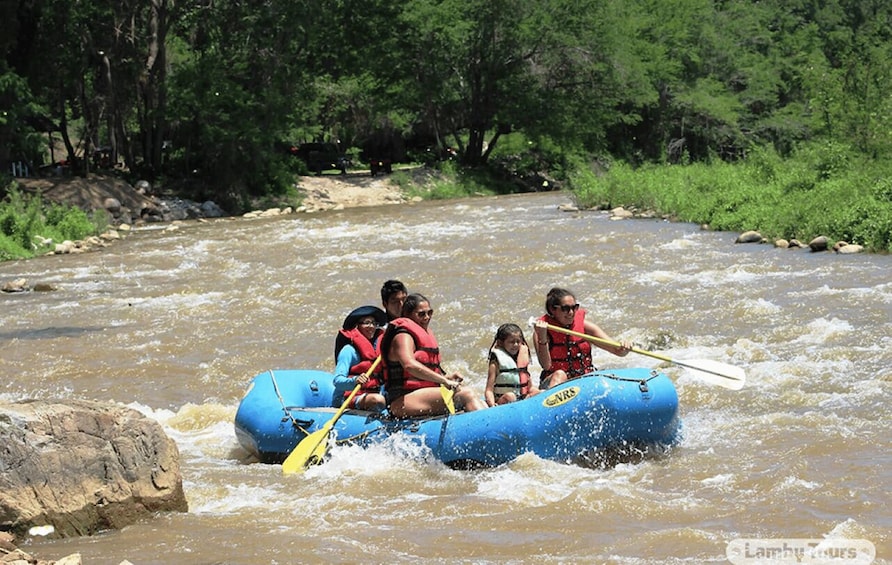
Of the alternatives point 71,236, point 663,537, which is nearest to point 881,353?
point 663,537

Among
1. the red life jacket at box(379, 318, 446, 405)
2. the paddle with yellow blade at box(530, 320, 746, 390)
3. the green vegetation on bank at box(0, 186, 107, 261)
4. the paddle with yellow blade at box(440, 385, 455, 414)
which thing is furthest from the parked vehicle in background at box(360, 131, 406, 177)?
the paddle with yellow blade at box(440, 385, 455, 414)

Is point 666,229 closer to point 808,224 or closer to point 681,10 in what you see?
point 808,224

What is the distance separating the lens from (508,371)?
7207 millimetres

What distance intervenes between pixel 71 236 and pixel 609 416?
57.0ft

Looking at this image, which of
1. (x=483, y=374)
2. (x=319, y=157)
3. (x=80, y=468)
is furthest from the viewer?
(x=319, y=157)

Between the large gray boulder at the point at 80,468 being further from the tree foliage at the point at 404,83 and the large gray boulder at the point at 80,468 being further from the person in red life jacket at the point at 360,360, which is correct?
the tree foliage at the point at 404,83

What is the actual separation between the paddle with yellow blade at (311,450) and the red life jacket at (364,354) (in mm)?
283

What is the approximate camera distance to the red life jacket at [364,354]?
24.3ft

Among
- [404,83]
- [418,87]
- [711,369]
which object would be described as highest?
[404,83]

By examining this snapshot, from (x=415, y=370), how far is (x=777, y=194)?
1302 cm

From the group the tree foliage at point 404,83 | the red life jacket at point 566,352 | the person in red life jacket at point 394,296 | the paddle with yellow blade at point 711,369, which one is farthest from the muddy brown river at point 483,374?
the tree foliage at point 404,83

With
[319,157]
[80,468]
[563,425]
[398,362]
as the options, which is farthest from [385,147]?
[80,468]

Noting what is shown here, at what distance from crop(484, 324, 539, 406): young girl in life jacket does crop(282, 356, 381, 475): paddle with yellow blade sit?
72cm

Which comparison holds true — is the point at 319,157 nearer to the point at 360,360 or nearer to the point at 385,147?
the point at 385,147
